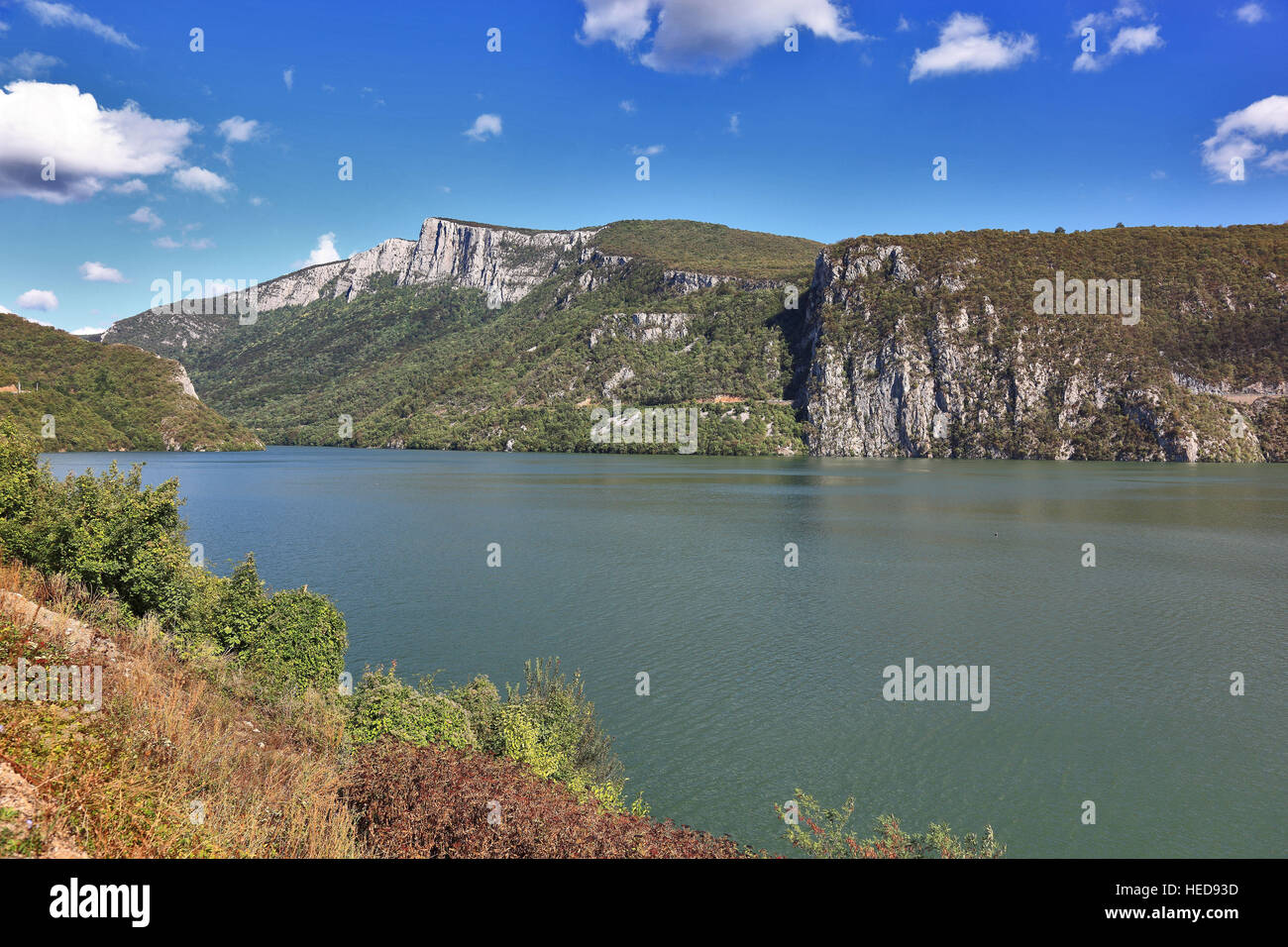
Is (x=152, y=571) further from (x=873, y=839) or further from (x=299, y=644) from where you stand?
(x=873, y=839)

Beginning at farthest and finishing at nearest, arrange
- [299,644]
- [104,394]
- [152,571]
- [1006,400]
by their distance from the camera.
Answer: [1006,400] → [104,394] → [299,644] → [152,571]

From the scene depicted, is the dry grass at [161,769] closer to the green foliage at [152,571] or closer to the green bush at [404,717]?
the green bush at [404,717]

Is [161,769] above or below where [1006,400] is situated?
below

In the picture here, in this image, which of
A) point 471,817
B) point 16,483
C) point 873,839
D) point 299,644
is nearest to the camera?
point 471,817

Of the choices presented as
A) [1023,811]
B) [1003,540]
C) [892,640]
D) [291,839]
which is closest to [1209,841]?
[1023,811]

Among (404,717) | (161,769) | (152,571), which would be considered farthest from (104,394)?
(161,769)

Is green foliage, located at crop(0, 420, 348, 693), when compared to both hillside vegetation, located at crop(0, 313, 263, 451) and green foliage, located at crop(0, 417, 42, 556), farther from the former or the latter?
hillside vegetation, located at crop(0, 313, 263, 451)
